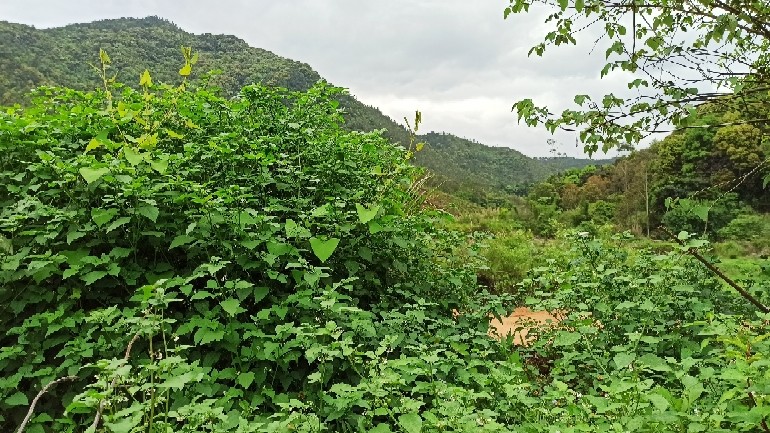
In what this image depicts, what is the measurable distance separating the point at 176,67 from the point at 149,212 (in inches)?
2320

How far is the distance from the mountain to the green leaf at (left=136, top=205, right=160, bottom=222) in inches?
1207

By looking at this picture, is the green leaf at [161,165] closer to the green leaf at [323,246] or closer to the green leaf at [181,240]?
the green leaf at [181,240]

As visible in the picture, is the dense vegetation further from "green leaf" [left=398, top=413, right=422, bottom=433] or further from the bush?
the bush

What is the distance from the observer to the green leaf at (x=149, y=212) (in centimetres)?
271

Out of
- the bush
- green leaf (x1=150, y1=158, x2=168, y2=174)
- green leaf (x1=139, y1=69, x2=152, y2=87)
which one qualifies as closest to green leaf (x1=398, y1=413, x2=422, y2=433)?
green leaf (x1=150, y1=158, x2=168, y2=174)

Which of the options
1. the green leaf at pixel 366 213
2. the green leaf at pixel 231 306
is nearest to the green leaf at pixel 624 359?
the green leaf at pixel 366 213

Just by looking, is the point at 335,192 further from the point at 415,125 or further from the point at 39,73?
the point at 39,73

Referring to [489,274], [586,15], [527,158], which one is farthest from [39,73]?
[527,158]

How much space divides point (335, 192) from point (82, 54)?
67740 mm

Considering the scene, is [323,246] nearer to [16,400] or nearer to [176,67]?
[16,400]

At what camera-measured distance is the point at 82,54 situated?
5738 cm

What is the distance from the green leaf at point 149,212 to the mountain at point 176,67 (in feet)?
101

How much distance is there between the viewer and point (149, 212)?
2.74m

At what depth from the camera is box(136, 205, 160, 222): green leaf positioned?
8.89 feet
